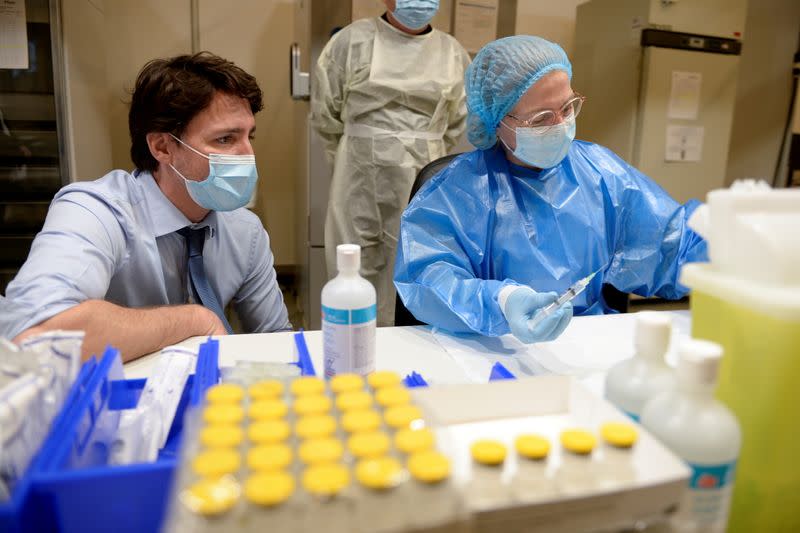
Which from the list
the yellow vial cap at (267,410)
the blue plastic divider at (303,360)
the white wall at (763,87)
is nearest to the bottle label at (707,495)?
the yellow vial cap at (267,410)

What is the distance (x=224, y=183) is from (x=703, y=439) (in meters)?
1.21

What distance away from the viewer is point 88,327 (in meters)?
0.95

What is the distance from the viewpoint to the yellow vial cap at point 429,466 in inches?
15.1

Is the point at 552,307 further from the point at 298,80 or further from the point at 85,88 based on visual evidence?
the point at 85,88

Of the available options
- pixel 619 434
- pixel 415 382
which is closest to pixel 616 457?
pixel 619 434

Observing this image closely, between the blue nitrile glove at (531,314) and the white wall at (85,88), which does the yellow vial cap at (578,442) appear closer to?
the blue nitrile glove at (531,314)

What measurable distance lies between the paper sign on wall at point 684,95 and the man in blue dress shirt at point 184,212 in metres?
2.20

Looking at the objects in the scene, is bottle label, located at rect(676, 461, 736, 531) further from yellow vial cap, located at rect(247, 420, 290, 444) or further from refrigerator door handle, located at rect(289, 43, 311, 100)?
refrigerator door handle, located at rect(289, 43, 311, 100)

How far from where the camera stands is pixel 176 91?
135 cm

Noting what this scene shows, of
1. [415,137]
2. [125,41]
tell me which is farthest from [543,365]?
[125,41]

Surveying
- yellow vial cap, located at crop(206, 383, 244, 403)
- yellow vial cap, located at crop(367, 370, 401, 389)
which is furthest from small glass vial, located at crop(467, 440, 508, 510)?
yellow vial cap, located at crop(206, 383, 244, 403)

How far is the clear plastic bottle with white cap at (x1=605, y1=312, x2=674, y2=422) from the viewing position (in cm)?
52

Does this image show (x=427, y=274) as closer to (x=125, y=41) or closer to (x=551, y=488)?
(x=551, y=488)

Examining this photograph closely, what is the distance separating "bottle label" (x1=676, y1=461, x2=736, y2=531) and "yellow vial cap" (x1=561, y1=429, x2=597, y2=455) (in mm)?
77
